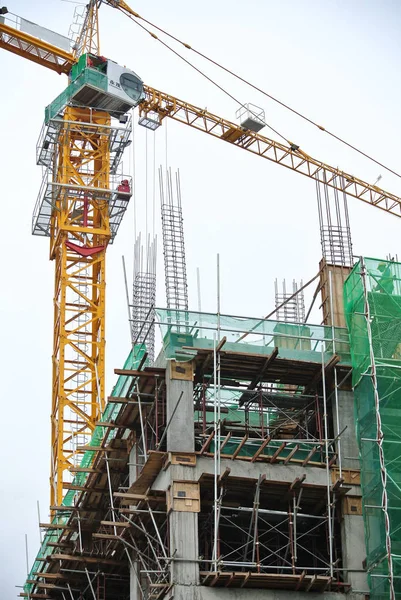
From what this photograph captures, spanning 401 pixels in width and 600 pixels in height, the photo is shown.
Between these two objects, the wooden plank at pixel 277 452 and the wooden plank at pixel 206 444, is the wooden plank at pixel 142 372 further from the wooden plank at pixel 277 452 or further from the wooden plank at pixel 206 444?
the wooden plank at pixel 277 452

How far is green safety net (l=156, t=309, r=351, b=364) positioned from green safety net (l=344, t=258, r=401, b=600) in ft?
3.40

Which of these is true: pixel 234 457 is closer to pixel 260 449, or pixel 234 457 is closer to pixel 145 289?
pixel 260 449

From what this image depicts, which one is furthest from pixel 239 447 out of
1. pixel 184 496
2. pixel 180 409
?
pixel 184 496

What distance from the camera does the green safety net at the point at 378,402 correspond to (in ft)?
170

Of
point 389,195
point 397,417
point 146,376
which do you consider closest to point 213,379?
point 146,376

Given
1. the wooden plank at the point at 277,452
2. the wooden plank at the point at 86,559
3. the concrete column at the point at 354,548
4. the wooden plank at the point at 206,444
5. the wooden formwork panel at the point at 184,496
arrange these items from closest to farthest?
the wooden formwork panel at the point at 184,496 < the wooden plank at the point at 206,444 < the concrete column at the point at 354,548 < the wooden plank at the point at 277,452 < the wooden plank at the point at 86,559

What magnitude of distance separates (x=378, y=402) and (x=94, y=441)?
14.0 m

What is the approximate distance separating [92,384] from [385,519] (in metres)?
32.7

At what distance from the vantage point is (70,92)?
84.7m

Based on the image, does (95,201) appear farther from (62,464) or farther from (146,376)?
(146,376)

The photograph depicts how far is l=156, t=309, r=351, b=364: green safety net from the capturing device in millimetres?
54594

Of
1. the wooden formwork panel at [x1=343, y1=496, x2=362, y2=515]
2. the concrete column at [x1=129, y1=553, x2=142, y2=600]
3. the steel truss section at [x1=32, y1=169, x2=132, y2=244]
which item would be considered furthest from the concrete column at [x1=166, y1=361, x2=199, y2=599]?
the steel truss section at [x1=32, y1=169, x2=132, y2=244]

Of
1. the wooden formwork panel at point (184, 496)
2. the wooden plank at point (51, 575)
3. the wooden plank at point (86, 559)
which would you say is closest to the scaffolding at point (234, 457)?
the wooden formwork panel at point (184, 496)

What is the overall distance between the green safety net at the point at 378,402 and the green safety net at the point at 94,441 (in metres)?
8.60
